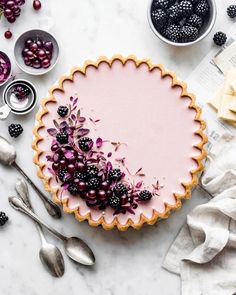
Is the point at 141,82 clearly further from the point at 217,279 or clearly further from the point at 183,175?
the point at 217,279

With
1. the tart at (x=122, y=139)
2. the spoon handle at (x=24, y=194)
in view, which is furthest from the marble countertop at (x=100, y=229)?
the tart at (x=122, y=139)

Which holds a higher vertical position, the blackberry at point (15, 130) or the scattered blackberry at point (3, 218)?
the blackberry at point (15, 130)

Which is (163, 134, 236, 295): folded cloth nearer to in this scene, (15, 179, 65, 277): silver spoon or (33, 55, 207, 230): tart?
(33, 55, 207, 230): tart

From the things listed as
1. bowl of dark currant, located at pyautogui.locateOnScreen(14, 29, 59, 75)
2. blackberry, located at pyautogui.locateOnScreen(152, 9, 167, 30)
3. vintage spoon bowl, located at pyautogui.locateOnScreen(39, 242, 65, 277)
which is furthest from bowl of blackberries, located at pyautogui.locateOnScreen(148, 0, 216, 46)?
vintage spoon bowl, located at pyautogui.locateOnScreen(39, 242, 65, 277)

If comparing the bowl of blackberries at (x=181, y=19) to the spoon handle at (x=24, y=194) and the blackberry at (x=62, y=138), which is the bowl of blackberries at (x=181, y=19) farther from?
the spoon handle at (x=24, y=194)

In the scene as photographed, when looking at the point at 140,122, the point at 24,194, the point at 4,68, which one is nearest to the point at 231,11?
the point at 140,122

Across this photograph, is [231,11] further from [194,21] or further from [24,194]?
[24,194]
